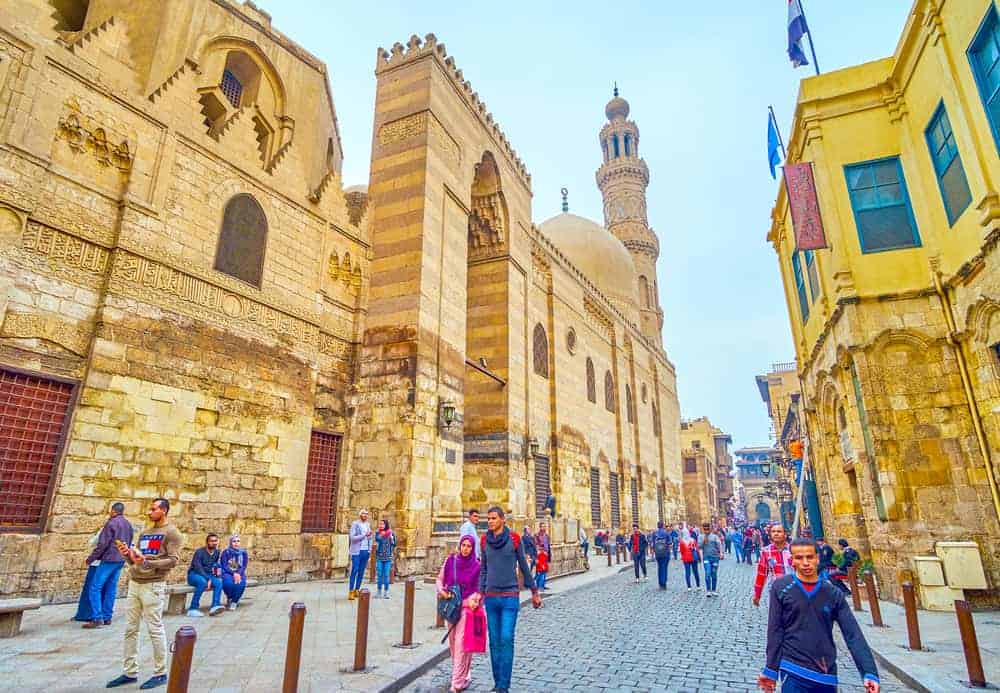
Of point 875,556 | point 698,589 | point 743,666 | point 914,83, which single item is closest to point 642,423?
point 698,589

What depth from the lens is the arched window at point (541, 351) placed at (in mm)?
18059

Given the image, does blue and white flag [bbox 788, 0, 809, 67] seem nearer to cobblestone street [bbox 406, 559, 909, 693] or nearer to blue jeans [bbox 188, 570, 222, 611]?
cobblestone street [bbox 406, 559, 909, 693]

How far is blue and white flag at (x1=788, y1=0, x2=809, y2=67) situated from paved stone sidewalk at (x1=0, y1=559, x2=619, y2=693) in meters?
13.6

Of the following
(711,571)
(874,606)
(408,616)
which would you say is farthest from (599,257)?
(408,616)

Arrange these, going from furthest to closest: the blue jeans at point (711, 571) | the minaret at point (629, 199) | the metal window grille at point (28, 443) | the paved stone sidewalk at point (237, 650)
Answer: the minaret at point (629, 199)
the blue jeans at point (711, 571)
the metal window grille at point (28, 443)
the paved stone sidewalk at point (237, 650)

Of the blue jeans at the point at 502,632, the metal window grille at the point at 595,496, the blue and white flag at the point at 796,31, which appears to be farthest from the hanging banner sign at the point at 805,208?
the metal window grille at the point at 595,496

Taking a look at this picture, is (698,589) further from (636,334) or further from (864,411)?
(636,334)

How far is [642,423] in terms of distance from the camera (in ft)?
89.7

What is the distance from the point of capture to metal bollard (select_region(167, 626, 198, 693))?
2.64m

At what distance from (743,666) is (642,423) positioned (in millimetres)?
22633

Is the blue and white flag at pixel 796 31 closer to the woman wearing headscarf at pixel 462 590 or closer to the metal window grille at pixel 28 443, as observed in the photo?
the woman wearing headscarf at pixel 462 590

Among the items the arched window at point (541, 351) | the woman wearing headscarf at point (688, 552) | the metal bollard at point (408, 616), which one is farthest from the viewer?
the arched window at point (541, 351)

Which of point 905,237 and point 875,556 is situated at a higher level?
point 905,237

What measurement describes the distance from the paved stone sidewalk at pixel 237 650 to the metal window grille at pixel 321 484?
9.48ft
